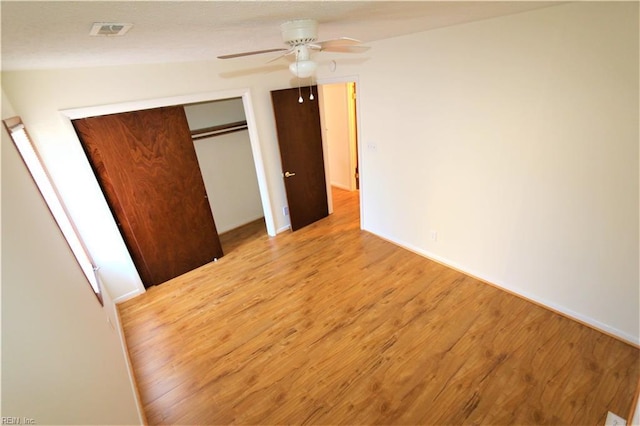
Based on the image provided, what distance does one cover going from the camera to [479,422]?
1.79m

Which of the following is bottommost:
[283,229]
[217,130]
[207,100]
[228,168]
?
[283,229]

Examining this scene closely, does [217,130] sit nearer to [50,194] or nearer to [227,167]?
[227,167]

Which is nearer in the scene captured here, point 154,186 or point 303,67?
point 303,67

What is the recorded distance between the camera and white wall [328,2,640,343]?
1820 millimetres

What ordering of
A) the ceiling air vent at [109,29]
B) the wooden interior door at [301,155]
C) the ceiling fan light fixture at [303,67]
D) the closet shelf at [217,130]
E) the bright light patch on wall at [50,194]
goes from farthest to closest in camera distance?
the closet shelf at [217,130], the wooden interior door at [301,155], the bright light patch on wall at [50,194], the ceiling fan light fixture at [303,67], the ceiling air vent at [109,29]

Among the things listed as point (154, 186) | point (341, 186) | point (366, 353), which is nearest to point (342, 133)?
point (341, 186)

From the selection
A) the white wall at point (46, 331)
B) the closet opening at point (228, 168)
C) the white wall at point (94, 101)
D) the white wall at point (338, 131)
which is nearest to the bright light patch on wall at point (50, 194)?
the white wall at point (94, 101)

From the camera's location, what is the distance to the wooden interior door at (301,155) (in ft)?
12.0

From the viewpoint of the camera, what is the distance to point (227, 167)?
4301 mm

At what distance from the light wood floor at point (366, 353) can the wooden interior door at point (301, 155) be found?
1.14 meters

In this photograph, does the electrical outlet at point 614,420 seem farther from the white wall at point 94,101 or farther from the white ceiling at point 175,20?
the white wall at point 94,101

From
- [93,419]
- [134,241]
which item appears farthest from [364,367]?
[134,241]

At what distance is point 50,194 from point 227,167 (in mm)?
2159

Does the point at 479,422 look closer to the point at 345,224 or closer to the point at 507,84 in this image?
the point at 507,84
